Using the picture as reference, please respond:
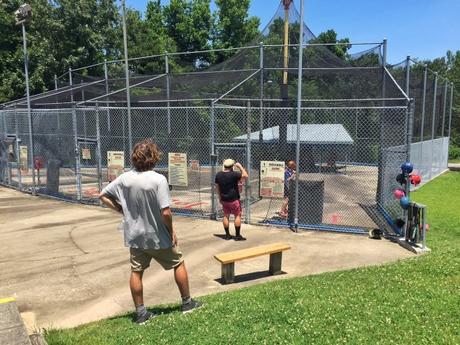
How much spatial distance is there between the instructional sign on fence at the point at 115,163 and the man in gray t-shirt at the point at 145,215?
22.3ft

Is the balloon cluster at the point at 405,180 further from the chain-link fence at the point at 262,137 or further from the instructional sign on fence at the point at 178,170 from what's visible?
the instructional sign on fence at the point at 178,170

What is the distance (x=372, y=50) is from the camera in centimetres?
1330

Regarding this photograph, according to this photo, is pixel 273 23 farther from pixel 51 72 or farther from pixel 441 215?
pixel 51 72

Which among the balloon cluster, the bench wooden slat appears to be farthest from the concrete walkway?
the balloon cluster

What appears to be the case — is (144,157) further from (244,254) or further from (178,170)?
(178,170)

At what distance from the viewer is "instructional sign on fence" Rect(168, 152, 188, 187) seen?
396 inches

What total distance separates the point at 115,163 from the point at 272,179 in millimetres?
4365

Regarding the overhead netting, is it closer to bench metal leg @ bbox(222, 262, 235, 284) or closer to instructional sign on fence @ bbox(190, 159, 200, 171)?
instructional sign on fence @ bbox(190, 159, 200, 171)

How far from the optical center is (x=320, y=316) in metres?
4.18

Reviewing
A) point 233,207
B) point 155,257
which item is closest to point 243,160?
point 233,207

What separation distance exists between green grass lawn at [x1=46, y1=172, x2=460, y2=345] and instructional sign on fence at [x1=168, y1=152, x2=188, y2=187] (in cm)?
485

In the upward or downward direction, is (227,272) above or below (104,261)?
above

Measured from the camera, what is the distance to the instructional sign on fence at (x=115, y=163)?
439 inches

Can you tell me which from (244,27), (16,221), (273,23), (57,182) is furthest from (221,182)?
(244,27)
